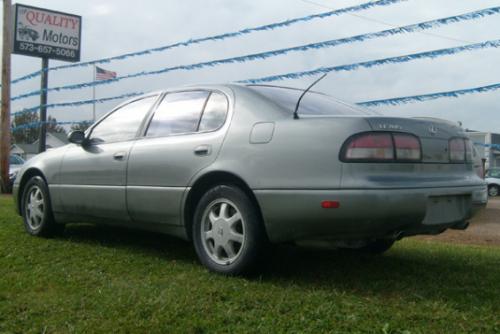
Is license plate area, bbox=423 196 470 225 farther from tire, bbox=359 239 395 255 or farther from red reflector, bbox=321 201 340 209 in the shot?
tire, bbox=359 239 395 255

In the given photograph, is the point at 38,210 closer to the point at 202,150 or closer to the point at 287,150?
the point at 202,150

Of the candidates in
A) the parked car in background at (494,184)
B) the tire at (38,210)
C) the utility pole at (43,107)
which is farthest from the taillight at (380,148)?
the parked car in background at (494,184)

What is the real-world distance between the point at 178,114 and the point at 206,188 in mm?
724

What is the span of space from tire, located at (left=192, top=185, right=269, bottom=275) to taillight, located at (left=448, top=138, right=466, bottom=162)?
1.36 metres

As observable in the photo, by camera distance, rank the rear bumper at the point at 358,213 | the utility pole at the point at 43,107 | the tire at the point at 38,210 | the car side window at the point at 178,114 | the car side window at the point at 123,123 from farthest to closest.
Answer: the utility pole at the point at 43,107
the tire at the point at 38,210
the car side window at the point at 123,123
the car side window at the point at 178,114
the rear bumper at the point at 358,213

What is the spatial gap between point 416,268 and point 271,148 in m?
1.53

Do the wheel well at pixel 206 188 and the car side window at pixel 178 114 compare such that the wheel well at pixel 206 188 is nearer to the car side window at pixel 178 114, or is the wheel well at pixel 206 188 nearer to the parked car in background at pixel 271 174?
the parked car in background at pixel 271 174

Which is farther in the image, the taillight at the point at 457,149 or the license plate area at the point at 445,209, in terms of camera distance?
the taillight at the point at 457,149

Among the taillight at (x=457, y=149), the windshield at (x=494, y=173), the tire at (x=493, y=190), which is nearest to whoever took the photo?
the taillight at (x=457, y=149)

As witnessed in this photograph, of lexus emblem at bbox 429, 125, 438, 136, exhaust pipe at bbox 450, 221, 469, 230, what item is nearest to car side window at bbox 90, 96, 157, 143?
lexus emblem at bbox 429, 125, 438, 136

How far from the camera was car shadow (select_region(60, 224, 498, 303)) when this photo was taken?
3.56 metres

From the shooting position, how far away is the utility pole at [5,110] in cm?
1357

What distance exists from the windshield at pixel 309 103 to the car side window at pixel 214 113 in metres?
0.25

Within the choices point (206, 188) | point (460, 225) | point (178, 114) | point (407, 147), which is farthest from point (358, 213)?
point (178, 114)
